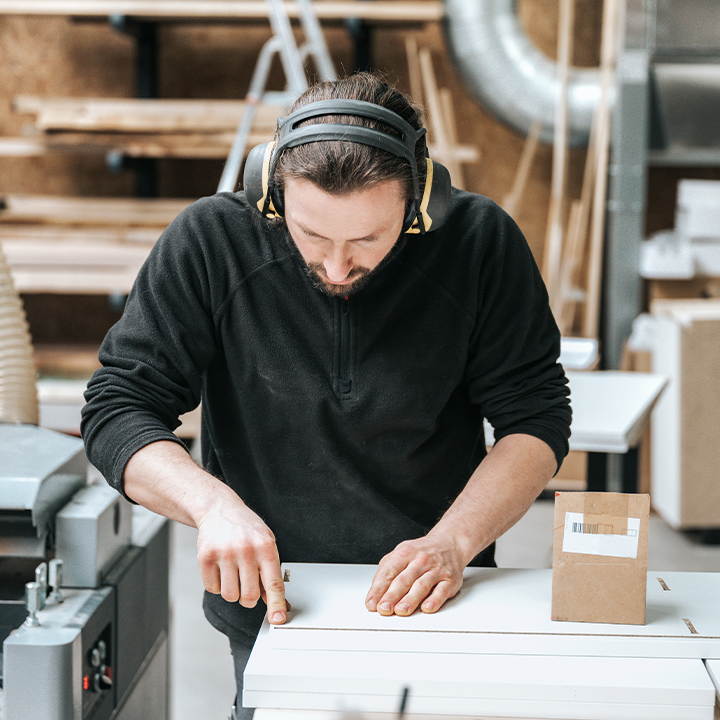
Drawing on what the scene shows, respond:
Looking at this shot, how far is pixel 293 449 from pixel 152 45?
3.09m

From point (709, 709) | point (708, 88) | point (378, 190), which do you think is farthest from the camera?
point (708, 88)

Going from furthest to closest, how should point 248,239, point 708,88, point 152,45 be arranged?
point 152,45, point 708,88, point 248,239

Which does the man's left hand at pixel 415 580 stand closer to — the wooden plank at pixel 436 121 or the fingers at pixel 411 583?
the fingers at pixel 411 583

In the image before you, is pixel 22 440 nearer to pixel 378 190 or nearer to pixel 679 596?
A: pixel 378 190

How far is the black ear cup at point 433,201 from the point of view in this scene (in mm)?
975

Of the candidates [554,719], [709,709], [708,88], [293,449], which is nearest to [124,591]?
[293,449]

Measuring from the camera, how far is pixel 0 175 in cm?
386

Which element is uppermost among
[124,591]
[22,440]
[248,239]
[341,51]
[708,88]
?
[341,51]

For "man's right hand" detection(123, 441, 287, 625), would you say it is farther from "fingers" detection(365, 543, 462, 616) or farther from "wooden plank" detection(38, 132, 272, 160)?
"wooden plank" detection(38, 132, 272, 160)

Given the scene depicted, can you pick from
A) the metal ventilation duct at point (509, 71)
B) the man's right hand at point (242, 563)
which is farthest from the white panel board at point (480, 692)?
the metal ventilation duct at point (509, 71)

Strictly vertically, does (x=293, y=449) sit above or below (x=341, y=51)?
below

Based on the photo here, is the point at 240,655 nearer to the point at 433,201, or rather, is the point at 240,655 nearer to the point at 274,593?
the point at 274,593

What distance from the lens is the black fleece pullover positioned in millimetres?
1077

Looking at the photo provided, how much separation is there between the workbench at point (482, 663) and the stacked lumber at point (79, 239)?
2.54 m
